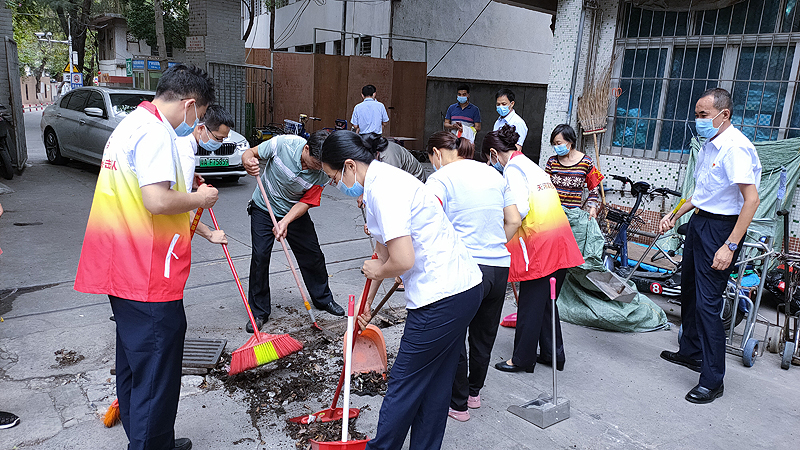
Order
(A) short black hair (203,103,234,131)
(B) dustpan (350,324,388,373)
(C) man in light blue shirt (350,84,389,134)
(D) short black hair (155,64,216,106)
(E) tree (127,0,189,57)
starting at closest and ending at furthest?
(D) short black hair (155,64,216,106) < (B) dustpan (350,324,388,373) < (A) short black hair (203,103,234,131) < (C) man in light blue shirt (350,84,389,134) < (E) tree (127,0,189,57)

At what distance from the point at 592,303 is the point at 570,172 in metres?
1.27

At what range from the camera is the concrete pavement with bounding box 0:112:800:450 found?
10.3 ft

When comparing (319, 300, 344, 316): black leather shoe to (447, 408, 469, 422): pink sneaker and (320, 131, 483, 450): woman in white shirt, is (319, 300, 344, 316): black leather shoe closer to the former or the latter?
(447, 408, 469, 422): pink sneaker

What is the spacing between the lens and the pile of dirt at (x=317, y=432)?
3.00 metres

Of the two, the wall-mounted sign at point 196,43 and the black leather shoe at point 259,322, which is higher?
the wall-mounted sign at point 196,43

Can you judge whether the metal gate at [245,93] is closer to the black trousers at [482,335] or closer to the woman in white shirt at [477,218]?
the woman in white shirt at [477,218]

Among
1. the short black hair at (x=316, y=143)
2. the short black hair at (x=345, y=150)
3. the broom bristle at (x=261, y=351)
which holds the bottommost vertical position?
the broom bristle at (x=261, y=351)

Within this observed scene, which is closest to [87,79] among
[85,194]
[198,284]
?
[85,194]

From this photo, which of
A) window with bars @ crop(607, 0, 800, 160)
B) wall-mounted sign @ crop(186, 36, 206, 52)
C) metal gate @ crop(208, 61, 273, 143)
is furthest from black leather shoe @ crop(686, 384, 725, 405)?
wall-mounted sign @ crop(186, 36, 206, 52)

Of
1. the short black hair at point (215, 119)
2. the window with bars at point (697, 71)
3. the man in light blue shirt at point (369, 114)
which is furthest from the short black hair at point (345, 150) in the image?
the man in light blue shirt at point (369, 114)

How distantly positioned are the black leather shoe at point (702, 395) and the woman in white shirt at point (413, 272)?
216 centimetres

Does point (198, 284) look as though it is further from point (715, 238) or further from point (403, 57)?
point (403, 57)

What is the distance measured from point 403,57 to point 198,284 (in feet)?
38.6

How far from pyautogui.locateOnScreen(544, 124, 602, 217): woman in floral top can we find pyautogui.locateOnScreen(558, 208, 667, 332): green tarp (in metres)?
0.35
